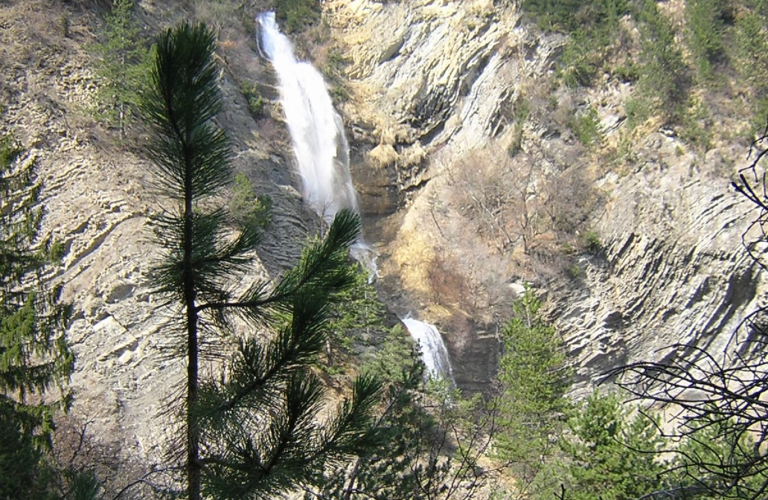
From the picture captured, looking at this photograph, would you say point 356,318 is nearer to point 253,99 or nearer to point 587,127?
point 253,99

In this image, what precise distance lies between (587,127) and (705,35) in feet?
22.8

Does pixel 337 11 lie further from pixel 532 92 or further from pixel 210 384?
pixel 210 384

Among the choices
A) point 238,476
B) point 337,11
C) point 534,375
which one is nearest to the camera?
point 238,476

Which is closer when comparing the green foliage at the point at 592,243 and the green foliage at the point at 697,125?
the green foliage at the point at 592,243

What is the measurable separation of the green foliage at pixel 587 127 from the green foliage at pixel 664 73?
2.41 m

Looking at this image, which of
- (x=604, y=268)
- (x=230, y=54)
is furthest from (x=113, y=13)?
(x=604, y=268)

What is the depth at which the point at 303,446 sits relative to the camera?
3.40m

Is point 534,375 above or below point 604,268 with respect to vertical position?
below

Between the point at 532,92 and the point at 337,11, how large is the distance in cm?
1516

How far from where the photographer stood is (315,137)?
3144 cm

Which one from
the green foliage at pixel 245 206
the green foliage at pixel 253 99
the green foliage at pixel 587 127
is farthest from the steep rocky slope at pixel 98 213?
the green foliage at pixel 587 127

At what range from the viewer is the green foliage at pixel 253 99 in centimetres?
2822

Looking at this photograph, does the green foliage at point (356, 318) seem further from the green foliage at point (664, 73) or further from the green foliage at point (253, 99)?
the green foliage at point (664, 73)

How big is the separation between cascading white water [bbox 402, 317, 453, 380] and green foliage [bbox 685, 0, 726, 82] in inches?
702
